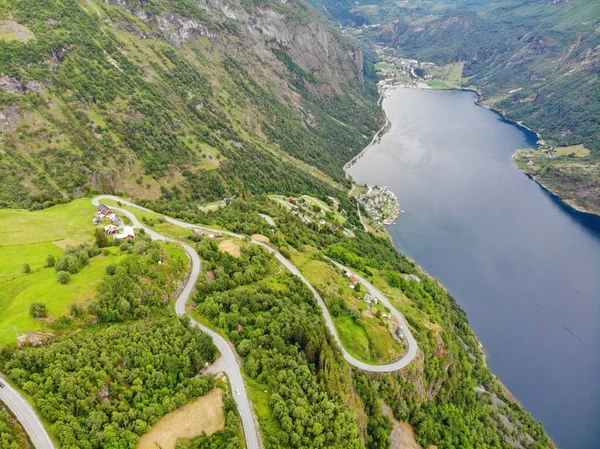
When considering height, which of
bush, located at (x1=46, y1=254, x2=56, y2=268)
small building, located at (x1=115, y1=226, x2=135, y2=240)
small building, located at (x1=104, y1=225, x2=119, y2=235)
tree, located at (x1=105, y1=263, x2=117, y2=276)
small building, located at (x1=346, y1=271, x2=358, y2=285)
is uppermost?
small building, located at (x1=346, y1=271, x2=358, y2=285)

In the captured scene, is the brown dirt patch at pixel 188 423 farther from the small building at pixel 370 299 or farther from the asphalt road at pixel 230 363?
the small building at pixel 370 299

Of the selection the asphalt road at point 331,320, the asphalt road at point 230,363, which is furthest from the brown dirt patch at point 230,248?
the asphalt road at point 331,320

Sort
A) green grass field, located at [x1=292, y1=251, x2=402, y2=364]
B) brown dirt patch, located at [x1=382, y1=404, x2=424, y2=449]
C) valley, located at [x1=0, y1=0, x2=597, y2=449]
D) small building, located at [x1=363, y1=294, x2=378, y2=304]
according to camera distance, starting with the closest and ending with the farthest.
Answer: valley, located at [x1=0, y1=0, x2=597, y2=449] → brown dirt patch, located at [x1=382, y1=404, x2=424, y2=449] → green grass field, located at [x1=292, y1=251, x2=402, y2=364] → small building, located at [x1=363, y1=294, x2=378, y2=304]

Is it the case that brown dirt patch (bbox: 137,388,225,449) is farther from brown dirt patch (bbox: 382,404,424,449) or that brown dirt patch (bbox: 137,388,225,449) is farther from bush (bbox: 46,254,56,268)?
bush (bbox: 46,254,56,268)

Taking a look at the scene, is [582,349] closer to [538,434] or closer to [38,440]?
[538,434]

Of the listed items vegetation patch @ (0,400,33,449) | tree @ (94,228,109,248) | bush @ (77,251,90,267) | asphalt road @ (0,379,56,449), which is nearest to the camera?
vegetation patch @ (0,400,33,449)

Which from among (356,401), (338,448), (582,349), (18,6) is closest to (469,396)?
(356,401)

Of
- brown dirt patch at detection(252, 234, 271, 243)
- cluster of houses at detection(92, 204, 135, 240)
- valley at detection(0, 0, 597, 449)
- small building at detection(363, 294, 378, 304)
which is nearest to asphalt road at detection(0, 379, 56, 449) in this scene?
valley at detection(0, 0, 597, 449)
